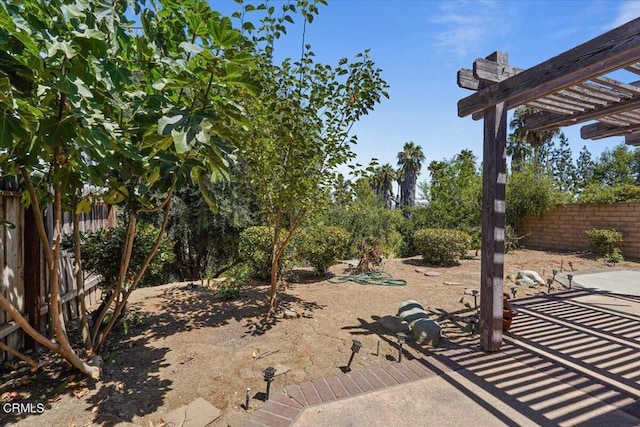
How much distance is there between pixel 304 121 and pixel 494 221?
251cm

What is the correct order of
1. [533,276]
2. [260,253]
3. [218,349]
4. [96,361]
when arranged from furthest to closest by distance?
[533,276] → [260,253] → [218,349] → [96,361]

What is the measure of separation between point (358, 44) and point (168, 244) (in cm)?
359

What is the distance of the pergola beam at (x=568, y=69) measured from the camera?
2.38 metres

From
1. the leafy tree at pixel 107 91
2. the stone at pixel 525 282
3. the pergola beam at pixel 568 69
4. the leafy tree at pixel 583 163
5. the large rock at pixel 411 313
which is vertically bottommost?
the large rock at pixel 411 313

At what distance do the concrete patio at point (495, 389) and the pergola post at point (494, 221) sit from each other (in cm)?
35

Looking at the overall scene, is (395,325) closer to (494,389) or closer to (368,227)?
(494,389)

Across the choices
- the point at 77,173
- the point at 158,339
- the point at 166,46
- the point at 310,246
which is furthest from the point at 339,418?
the point at 310,246

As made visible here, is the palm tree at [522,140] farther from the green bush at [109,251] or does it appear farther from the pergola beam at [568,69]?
the green bush at [109,251]

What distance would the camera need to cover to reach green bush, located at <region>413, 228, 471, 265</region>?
8773 millimetres

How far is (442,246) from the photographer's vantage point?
8750mm

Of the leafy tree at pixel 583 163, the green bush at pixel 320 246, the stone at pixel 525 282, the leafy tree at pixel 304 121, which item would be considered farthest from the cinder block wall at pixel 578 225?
the leafy tree at pixel 583 163

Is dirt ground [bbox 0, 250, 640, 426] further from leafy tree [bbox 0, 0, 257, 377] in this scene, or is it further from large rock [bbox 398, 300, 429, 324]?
leafy tree [bbox 0, 0, 257, 377]

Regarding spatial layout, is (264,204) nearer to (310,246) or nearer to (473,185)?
(310,246)

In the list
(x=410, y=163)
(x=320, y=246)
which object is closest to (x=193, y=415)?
(x=320, y=246)
